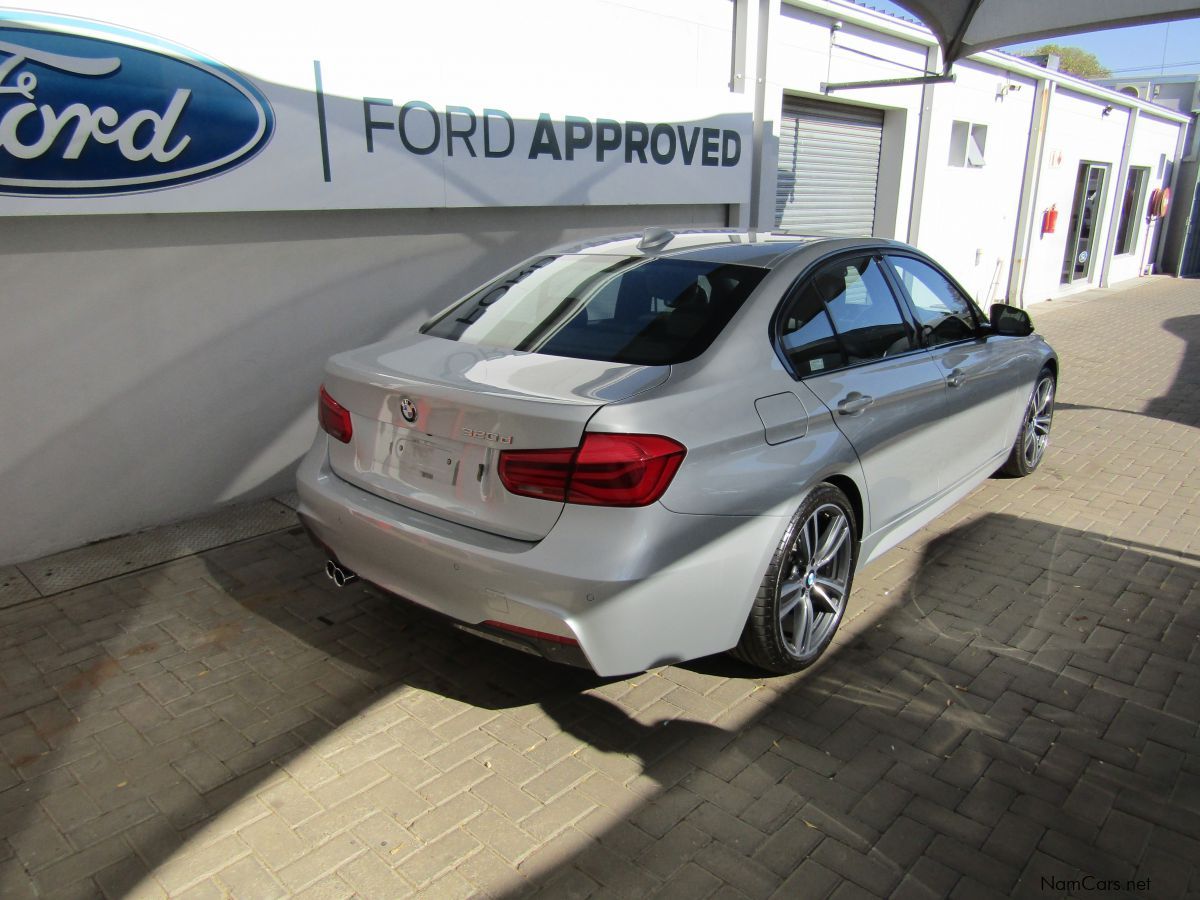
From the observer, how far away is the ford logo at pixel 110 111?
3.96 metres

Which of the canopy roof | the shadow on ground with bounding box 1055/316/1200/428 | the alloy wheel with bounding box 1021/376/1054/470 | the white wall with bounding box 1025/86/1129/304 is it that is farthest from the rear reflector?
the white wall with bounding box 1025/86/1129/304

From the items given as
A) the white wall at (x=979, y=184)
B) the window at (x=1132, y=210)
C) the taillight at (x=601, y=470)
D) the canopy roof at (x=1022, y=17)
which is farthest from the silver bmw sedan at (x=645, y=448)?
the window at (x=1132, y=210)

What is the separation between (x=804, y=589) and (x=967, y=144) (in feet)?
Answer: 37.7

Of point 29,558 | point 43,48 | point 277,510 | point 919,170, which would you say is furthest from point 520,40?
point 919,170

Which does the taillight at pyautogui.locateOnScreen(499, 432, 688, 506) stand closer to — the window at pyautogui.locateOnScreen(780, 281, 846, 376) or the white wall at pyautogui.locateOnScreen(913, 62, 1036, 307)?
the window at pyautogui.locateOnScreen(780, 281, 846, 376)

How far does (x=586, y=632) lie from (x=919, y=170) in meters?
10.8

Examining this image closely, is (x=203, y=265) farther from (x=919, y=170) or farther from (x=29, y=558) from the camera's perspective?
(x=919, y=170)

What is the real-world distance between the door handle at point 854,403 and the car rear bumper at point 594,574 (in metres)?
0.64

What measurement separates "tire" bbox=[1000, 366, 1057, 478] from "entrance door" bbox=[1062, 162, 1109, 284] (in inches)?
512

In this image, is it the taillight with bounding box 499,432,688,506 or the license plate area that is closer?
the taillight with bounding box 499,432,688,506

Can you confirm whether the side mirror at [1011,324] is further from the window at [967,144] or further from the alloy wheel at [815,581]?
the window at [967,144]

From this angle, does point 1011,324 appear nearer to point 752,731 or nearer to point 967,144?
point 752,731

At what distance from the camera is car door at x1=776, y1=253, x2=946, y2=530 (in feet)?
11.3

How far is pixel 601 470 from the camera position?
2.62 metres
